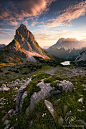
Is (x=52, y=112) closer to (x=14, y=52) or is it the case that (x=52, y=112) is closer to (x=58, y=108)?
(x=58, y=108)

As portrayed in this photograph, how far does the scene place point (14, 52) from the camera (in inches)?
6127

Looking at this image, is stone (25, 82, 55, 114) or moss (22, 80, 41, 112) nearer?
stone (25, 82, 55, 114)

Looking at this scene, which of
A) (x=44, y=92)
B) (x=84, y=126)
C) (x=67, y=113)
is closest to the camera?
(x=84, y=126)

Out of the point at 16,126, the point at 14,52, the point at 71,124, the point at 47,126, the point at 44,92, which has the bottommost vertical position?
the point at 16,126

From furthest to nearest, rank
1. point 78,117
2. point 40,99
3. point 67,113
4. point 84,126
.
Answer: point 40,99, point 67,113, point 78,117, point 84,126

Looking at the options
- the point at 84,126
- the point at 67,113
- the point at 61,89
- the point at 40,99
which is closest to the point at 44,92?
the point at 40,99

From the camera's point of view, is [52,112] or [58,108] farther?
[58,108]

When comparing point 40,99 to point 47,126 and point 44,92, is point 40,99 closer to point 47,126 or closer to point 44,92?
point 44,92

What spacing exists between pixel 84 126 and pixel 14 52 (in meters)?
172

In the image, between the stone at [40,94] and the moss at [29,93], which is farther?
the moss at [29,93]

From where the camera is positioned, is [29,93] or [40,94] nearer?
[40,94]

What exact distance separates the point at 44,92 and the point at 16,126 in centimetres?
406

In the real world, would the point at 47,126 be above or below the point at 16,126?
above

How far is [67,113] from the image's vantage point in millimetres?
5238
